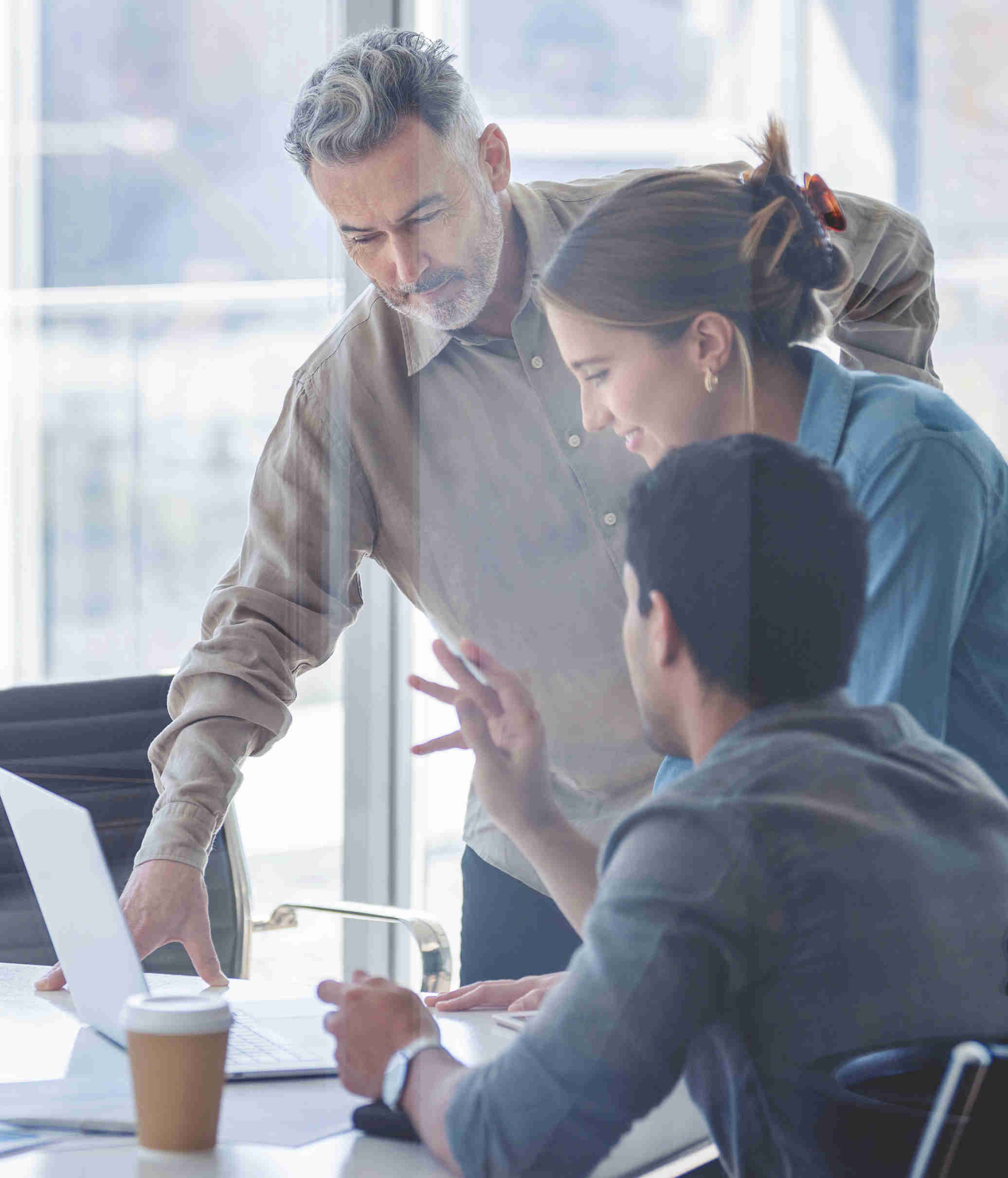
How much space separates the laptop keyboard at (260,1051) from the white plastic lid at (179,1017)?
14cm

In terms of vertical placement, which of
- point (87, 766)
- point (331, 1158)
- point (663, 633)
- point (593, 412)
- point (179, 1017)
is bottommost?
point (87, 766)

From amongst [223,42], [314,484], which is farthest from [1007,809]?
[223,42]

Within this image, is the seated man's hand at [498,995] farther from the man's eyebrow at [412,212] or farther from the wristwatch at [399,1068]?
the man's eyebrow at [412,212]

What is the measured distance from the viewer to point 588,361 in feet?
2.55

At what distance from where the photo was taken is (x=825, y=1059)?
649 millimetres

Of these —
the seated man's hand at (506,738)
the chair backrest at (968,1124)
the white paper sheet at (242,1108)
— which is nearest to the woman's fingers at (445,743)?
the seated man's hand at (506,738)

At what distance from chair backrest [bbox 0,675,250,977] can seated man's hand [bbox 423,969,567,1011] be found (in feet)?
1.18

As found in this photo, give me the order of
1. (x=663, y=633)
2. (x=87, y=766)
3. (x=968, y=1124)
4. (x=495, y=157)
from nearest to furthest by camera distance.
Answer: (x=968, y=1124), (x=663, y=633), (x=495, y=157), (x=87, y=766)

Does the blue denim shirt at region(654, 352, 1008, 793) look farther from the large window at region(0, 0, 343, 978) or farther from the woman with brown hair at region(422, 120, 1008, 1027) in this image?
the large window at region(0, 0, 343, 978)

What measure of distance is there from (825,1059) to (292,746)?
76 centimetres

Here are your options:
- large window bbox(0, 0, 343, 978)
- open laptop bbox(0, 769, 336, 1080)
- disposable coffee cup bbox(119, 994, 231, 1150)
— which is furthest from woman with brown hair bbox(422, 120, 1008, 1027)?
large window bbox(0, 0, 343, 978)

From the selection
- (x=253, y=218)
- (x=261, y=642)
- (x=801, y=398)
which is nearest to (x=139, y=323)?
(x=253, y=218)

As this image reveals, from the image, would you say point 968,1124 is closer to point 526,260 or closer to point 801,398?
point 801,398

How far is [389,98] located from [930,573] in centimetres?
56
